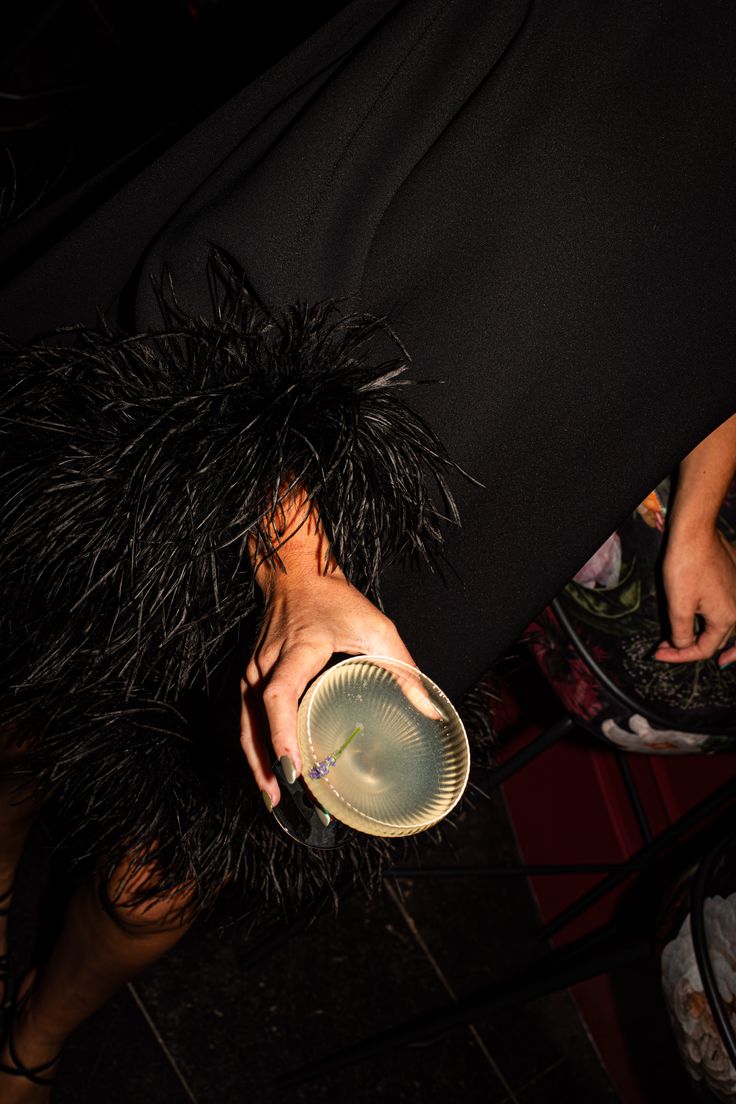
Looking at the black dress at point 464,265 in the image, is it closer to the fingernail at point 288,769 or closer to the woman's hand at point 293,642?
the woman's hand at point 293,642

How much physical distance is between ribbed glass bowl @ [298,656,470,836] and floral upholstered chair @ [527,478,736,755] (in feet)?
1.90

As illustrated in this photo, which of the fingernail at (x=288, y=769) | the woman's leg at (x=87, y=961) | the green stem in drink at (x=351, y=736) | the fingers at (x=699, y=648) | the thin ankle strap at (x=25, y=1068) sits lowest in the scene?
the thin ankle strap at (x=25, y=1068)

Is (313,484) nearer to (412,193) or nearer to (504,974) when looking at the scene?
(412,193)

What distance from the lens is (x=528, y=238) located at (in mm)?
812

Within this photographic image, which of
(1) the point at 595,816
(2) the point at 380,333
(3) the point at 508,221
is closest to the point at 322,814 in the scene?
(2) the point at 380,333

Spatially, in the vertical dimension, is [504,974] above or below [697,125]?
below

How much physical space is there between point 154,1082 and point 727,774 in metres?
1.25

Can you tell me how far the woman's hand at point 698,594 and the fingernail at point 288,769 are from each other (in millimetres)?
667

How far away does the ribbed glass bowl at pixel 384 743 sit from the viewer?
1.97 feet

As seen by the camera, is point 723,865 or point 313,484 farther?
point 723,865

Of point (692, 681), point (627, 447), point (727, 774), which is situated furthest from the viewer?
point (727, 774)

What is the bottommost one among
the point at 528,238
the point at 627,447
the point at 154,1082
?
the point at 154,1082

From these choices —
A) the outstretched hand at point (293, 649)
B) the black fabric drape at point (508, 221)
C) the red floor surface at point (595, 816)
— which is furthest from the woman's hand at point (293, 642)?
the red floor surface at point (595, 816)

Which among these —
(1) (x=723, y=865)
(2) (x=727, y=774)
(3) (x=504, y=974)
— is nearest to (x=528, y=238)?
(1) (x=723, y=865)
